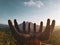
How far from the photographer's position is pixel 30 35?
9.36 feet

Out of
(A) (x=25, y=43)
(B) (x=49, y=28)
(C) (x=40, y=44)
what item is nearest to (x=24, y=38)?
(A) (x=25, y=43)

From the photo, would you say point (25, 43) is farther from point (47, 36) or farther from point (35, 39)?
point (47, 36)

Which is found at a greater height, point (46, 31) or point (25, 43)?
point (46, 31)

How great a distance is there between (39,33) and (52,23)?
0.84ft

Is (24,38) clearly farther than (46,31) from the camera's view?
Yes


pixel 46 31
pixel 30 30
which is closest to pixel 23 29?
pixel 30 30

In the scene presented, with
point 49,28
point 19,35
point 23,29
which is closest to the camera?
point 49,28

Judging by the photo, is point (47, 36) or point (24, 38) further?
point (24, 38)

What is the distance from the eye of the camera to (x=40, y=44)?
286 centimetres

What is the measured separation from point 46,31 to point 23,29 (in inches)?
20.5

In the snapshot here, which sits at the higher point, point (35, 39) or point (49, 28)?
point (49, 28)

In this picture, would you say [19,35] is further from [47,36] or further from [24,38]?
[47,36]

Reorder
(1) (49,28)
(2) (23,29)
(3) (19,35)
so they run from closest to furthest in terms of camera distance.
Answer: (1) (49,28) < (3) (19,35) < (2) (23,29)

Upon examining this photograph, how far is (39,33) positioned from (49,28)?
237mm
